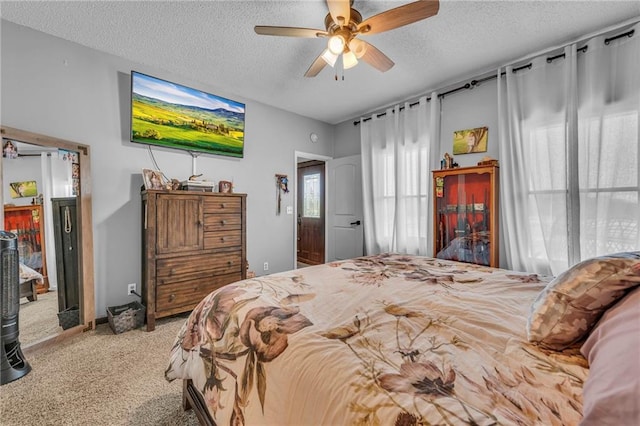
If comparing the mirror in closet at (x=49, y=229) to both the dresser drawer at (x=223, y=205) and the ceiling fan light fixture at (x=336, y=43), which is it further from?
the ceiling fan light fixture at (x=336, y=43)

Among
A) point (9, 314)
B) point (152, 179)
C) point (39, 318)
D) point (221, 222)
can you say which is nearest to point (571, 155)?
point (221, 222)

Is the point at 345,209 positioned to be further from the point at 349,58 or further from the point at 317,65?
the point at 349,58

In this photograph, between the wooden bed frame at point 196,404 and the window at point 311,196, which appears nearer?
the wooden bed frame at point 196,404

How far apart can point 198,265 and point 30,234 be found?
1337 mm

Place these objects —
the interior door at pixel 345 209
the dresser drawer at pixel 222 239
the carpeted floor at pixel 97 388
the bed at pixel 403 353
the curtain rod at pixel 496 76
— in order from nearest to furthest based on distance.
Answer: the bed at pixel 403 353
the carpeted floor at pixel 97 388
the curtain rod at pixel 496 76
the dresser drawer at pixel 222 239
the interior door at pixel 345 209

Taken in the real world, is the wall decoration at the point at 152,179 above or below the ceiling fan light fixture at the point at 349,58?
below

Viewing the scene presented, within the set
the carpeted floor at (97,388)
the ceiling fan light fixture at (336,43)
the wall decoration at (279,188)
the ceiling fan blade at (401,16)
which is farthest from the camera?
the wall decoration at (279,188)

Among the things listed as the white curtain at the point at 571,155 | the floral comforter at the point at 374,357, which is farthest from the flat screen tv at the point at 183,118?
the white curtain at the point at 571,155

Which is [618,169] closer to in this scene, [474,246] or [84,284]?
[474,246]

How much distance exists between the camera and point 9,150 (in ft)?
7.00

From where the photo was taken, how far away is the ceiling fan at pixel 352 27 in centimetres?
170

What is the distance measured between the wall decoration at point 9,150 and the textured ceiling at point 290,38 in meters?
1.06

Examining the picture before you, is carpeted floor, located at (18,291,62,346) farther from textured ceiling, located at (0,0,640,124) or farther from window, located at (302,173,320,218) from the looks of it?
window, located at (302,173,320,218)

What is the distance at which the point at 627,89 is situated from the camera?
7.24 ft
